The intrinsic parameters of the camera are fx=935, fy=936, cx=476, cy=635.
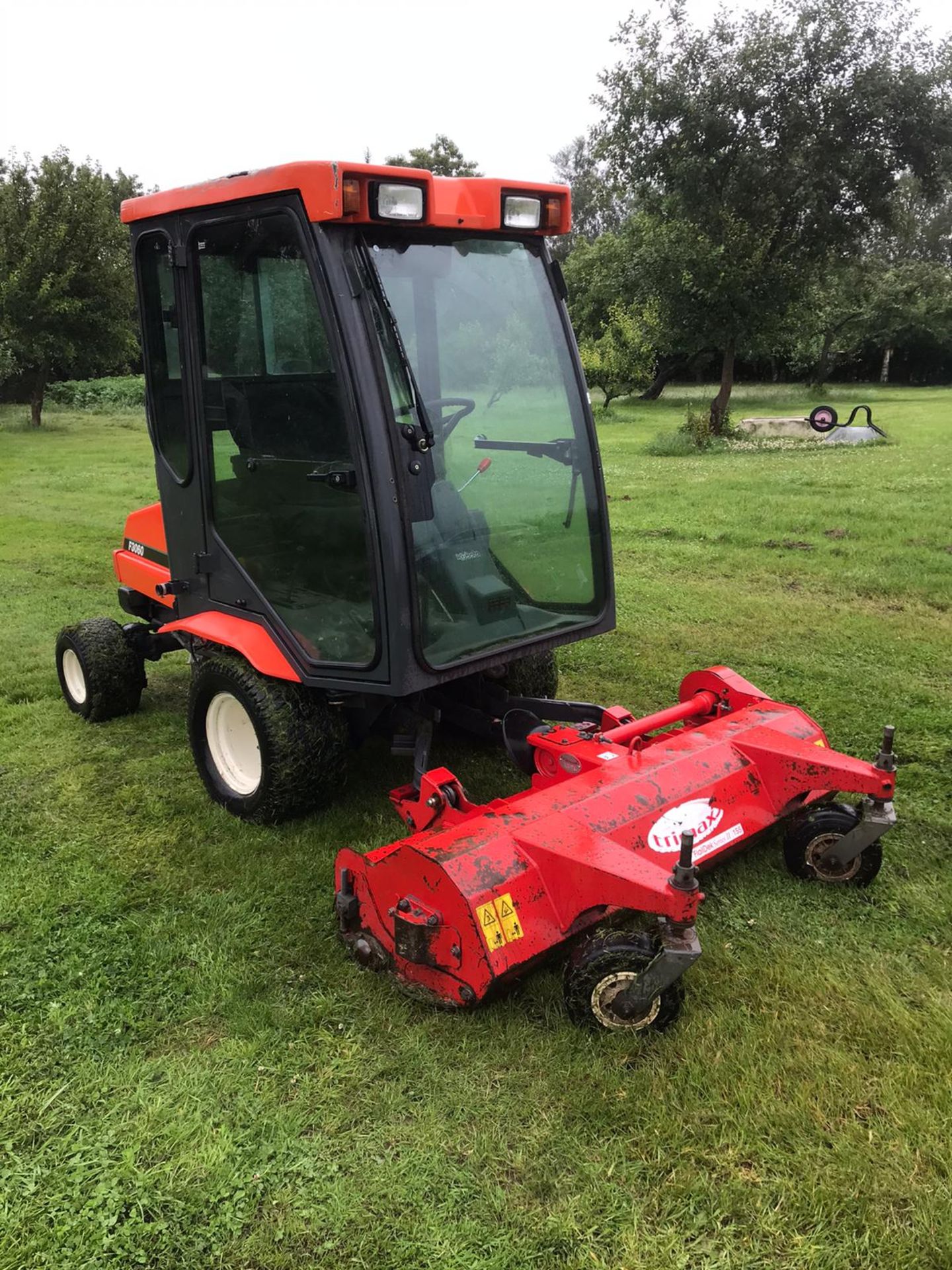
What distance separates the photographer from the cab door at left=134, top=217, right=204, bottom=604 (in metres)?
3.61

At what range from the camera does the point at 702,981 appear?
2.76 m

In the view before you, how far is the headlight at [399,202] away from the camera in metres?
2.84

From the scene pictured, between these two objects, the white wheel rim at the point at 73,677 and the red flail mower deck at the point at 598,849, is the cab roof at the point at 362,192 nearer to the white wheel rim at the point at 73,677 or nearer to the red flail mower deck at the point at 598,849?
the red flail mower deck at the point at 598,849

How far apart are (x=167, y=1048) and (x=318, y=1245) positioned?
0.80m

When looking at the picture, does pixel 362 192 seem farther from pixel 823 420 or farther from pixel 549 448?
pixel 823 420

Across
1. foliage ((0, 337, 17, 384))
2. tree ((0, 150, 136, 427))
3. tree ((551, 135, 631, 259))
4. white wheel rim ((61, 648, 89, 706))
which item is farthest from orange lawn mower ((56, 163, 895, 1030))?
tree ((551, 135, 631, 259))

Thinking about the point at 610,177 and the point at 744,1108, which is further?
the point at 610,177

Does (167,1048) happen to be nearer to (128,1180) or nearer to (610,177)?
(128,1180)

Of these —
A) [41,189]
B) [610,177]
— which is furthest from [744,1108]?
[41,189]

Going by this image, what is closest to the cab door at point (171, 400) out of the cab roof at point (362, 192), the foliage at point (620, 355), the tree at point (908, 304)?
the cab roof at point (362, 192)

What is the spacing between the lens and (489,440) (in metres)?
3.41

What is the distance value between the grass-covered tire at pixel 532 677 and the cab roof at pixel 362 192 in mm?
1811

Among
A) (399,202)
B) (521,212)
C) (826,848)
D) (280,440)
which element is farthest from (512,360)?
(826,848)

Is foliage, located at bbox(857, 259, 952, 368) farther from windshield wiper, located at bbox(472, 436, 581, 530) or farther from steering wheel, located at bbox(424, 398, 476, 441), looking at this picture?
steering wheel, located at bbox(424, 398, 476, 441)
